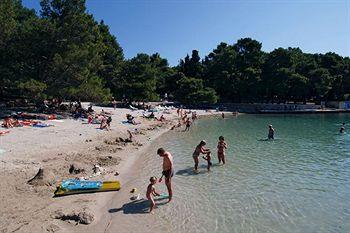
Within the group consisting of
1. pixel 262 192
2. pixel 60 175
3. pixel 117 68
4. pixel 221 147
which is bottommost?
pixel 262 192

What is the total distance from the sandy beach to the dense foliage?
10.3 meters

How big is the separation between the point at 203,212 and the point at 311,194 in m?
5.03

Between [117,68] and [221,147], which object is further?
[117,68]

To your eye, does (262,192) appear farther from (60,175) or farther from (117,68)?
(117,68)

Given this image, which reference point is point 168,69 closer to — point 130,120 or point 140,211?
point 130,120

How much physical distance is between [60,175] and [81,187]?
2.47m

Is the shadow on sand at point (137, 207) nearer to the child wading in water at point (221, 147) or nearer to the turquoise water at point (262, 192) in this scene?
the turquoise water at point (262, 192)

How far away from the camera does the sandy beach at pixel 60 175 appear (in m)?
10.3

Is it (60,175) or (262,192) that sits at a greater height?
(60,175)

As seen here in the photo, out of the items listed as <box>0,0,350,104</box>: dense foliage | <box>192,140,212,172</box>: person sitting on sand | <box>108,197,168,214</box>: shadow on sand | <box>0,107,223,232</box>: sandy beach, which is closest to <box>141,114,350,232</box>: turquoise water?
<box>108,197,168,214</box>: shadow on sand

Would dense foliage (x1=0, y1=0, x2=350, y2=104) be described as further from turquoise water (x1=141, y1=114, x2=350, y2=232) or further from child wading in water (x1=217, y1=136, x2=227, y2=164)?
child wading in water (x1=217, y1=136, x2=227, y2=164)

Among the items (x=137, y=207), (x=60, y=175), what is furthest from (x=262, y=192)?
(x=60, y=175)

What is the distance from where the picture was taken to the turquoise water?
10992 mm

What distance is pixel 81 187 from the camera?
13.0 m
